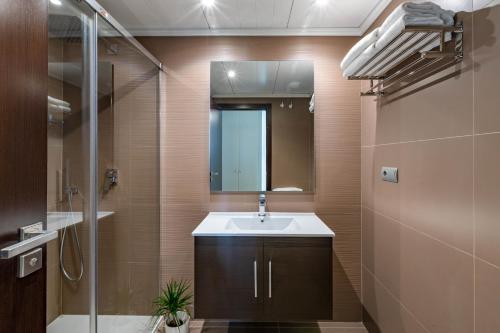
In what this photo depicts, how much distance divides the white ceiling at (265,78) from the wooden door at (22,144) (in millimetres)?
1312

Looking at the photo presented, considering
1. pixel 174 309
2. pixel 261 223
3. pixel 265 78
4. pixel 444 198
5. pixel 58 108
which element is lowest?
pixel 174 309

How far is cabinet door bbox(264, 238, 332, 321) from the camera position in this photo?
1.67 metres

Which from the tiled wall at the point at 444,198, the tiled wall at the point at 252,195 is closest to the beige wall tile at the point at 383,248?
the tiled wall at the point at 444,198

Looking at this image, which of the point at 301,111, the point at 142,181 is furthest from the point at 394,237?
the point at 142,181

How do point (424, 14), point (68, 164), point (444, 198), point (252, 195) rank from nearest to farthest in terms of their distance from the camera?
1. point (424, 14)
2. point (444, 198)
3. point (68, 164)
4. point (252, 195)

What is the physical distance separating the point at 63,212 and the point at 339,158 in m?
1.80

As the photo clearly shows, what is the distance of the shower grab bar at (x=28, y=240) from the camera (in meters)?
0.77

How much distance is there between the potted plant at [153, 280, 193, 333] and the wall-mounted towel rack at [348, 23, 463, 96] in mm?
1897

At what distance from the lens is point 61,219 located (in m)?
1.39

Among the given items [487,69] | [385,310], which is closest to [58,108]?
[487,69]

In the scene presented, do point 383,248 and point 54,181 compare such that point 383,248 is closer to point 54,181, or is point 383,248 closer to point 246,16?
point 246,16

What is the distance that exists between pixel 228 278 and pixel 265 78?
4.70 ft

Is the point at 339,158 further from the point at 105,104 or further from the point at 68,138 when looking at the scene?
the point at 68,138

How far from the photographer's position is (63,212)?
1.40 metres
